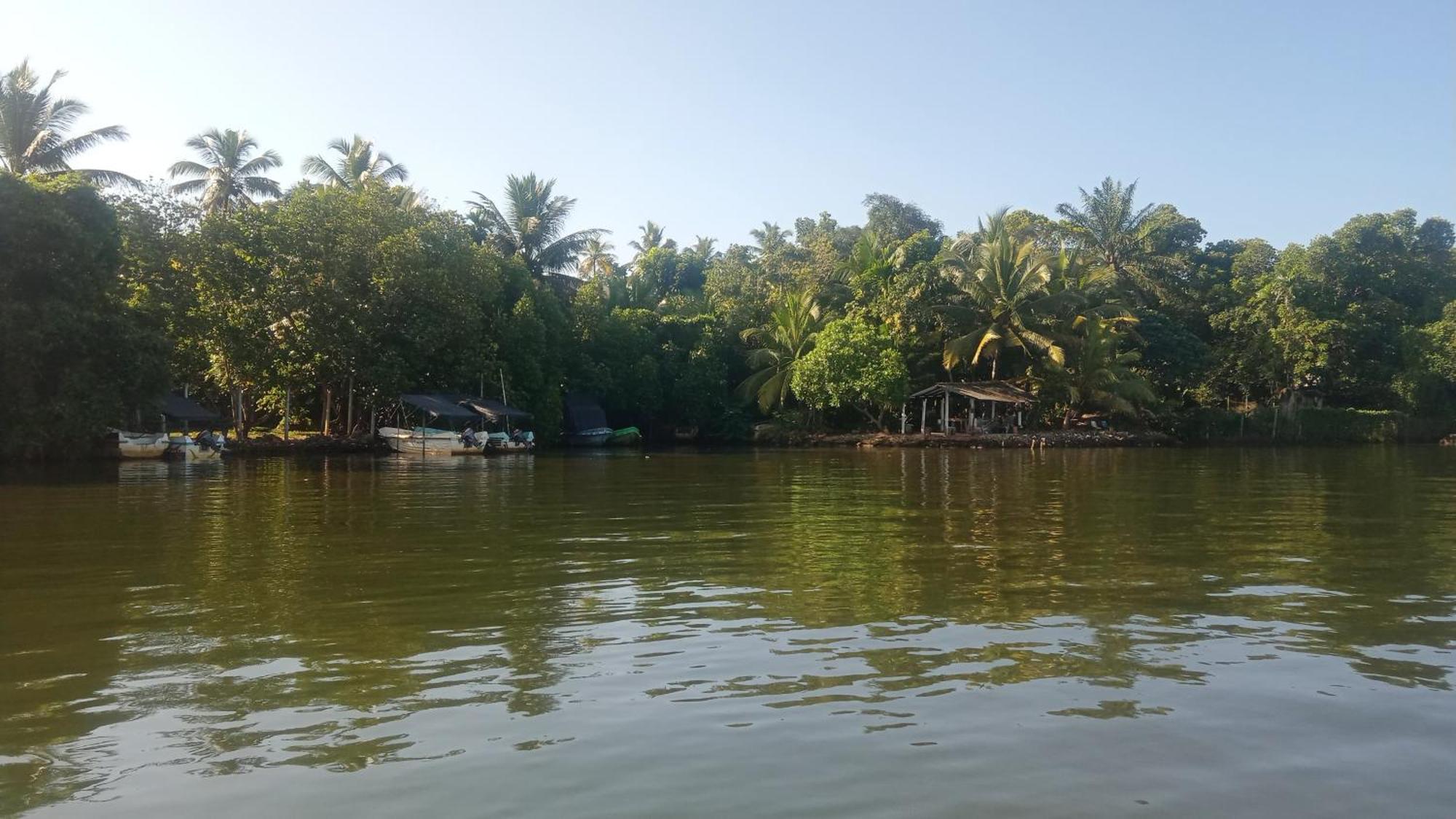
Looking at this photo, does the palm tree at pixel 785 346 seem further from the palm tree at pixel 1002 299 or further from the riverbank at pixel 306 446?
the riverbank at pixel 306 446

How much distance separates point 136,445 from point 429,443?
28.3 feet

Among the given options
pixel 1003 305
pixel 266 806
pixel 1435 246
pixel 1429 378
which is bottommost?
pixel 266 806

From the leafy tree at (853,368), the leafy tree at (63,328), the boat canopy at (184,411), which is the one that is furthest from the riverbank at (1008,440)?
the leafy tree at (63,328)

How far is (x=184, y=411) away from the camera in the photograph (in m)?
34.4

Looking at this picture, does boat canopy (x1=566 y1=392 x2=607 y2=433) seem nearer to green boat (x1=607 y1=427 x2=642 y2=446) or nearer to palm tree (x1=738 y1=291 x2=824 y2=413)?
green boat (x1=607 y1=427 x2=642 y2=446)

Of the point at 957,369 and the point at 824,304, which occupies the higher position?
the point at 824,304

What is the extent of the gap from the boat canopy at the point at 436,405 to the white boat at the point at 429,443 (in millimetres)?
713

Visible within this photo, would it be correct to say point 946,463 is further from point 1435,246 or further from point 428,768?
point 1435,246

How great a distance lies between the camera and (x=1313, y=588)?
8.05 m

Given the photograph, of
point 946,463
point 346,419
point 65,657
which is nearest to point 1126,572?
point 65,657

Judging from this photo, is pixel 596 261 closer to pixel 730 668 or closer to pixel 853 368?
pixel 853 368

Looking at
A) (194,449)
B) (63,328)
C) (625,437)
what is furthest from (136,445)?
(625,437)

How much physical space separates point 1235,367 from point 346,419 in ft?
127

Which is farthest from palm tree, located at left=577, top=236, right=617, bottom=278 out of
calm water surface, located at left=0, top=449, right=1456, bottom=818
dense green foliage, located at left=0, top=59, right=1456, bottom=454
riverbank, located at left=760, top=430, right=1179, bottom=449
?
calm water surface, located at left=0, top=449, right=1456, bottom=818
